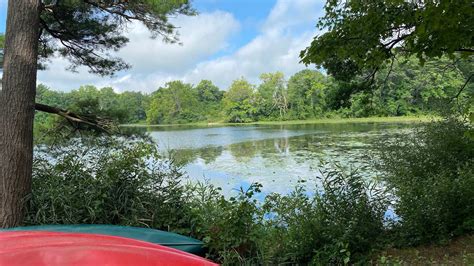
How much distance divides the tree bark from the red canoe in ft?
9.14

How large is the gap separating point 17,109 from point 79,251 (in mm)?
3357

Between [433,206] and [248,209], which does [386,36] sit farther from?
[248,209]

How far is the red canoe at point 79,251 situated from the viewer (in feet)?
4.03

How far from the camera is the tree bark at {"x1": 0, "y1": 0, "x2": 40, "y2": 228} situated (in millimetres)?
3969

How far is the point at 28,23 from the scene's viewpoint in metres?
4.13

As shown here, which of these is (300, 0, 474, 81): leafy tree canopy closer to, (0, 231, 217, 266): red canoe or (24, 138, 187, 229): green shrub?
(24, 138, 187, 229): green shrub

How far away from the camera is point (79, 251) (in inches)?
51.5

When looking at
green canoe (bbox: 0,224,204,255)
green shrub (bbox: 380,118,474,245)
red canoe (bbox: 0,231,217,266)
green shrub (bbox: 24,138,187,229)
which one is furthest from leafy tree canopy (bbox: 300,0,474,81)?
red canoe (bbox: 0,231,217,266)

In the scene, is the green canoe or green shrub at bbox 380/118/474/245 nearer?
the green canoe

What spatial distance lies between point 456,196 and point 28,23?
5.35m

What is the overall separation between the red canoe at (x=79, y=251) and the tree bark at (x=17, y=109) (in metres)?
2.78

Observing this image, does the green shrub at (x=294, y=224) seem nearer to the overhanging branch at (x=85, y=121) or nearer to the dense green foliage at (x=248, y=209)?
the dense green foliage at (x=248, y=209)

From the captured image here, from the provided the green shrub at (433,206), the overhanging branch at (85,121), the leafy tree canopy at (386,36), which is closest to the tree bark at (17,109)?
the overhanging branch at (85,121)

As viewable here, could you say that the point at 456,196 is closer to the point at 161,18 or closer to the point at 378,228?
the point at 378,228
